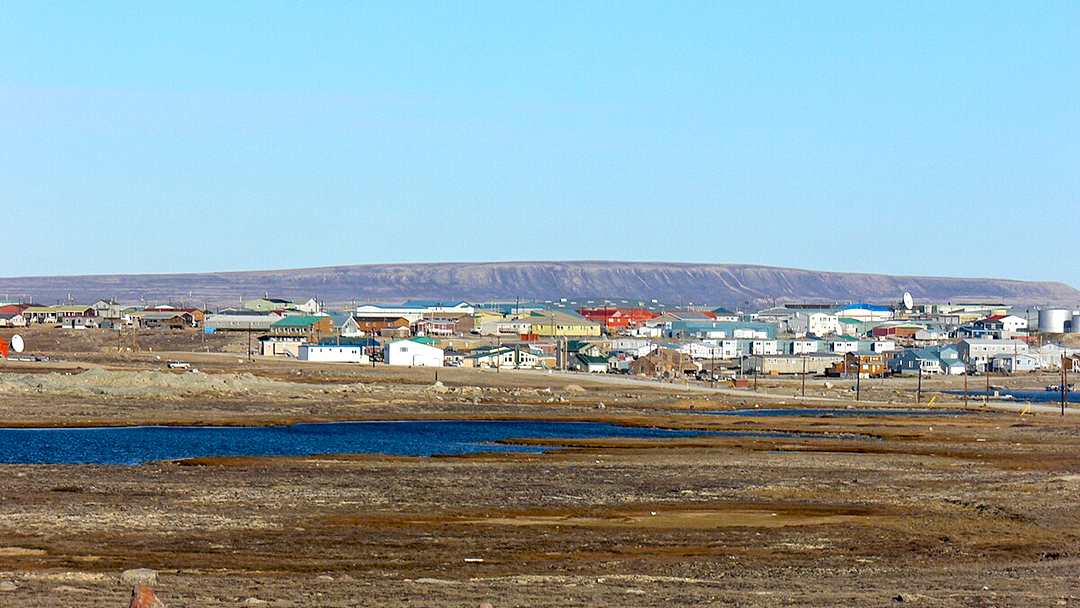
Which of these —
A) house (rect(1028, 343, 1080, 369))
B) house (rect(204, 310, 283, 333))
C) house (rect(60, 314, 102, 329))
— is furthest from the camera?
house (rect(60, 314, 102, 329))

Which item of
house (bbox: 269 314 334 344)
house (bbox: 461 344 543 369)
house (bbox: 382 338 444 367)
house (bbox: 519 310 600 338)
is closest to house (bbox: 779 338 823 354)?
house (bbox: 519 310 600 338)

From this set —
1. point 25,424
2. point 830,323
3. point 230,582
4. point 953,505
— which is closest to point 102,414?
point 25,424

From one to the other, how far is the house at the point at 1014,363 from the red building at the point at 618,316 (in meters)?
48.3

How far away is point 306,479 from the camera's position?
95.8 ft

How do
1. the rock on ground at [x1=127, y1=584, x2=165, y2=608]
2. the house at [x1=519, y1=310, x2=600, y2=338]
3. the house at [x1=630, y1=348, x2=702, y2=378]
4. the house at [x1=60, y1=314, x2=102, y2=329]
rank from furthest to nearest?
1. the house at [x1=519, y1=310, x2=600, y2=338]
2. the house at [x1=60, y1=314, x2=102, y2=329]
3. the house at [x1=630, y1=348, x2=702, y2=378]
4. the rock on ground at [x1=127, y1=584, x2=165, y2=608]

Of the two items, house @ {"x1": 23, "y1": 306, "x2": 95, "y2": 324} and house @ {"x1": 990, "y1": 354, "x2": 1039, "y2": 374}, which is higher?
house @ {"x1": 23, "y1": 306, "x2": 95, "y2": 324}

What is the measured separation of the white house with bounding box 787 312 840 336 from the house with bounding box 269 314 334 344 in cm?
5560

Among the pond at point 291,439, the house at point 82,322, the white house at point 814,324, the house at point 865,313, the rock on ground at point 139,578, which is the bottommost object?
the pond at point 291,439

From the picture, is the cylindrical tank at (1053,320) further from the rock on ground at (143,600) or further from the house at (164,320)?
the rock on ground at (143,600)

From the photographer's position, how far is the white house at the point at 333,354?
94812 mm

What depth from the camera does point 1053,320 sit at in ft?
525

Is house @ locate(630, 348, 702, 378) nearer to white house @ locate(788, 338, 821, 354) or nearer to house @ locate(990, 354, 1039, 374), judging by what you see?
white house @ locate(788, 338, 821, 354)

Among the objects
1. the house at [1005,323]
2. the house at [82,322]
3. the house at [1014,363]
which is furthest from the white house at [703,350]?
the house at [82,322]

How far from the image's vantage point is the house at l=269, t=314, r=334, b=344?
11769 cm
